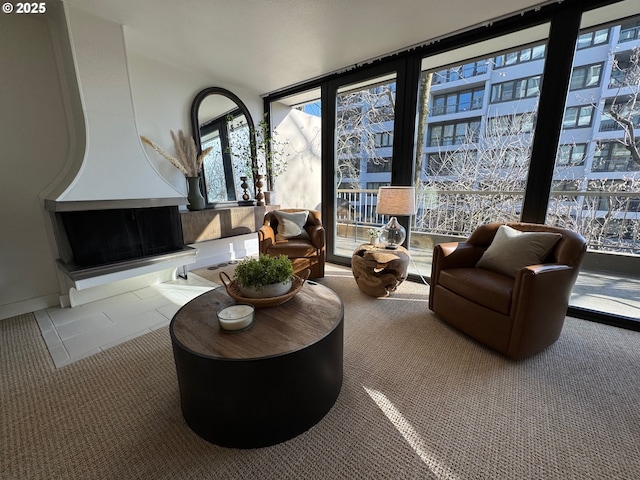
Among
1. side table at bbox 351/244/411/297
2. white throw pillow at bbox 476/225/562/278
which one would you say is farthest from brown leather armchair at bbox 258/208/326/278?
white throw pillow at bbox 476/225/562/278

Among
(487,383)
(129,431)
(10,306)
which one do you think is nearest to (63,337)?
(10,306)

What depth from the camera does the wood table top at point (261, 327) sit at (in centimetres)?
113

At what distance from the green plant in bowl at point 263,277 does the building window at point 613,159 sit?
3351mm

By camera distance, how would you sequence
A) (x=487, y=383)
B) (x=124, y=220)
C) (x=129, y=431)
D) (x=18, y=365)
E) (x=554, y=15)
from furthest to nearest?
(x=124, y=220) < (x=554, y=15) < (x=18, y=365) < (x=487, y=383) < (x=129, y=431)

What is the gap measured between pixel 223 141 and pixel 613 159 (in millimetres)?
4460

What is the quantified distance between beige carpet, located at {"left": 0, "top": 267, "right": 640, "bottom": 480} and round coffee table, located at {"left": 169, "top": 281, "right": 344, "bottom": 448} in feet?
0.26

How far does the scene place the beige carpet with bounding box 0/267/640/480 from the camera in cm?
109

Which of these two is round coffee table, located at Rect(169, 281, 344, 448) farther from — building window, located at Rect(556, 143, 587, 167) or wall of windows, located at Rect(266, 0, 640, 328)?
building window, located at Rect(556, 143, 587, 167)

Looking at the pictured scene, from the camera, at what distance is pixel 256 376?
1077mm

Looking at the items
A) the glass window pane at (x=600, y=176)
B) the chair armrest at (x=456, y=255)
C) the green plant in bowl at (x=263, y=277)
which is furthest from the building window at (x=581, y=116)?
the green plant in bowl at (x=263, y=277)

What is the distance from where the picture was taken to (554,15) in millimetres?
2111

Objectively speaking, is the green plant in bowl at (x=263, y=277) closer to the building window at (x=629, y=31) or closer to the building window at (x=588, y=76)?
the building window at (x=588, y=76)

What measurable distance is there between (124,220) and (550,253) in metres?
3.69

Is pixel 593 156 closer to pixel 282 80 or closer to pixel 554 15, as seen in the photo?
pixel 554 15
